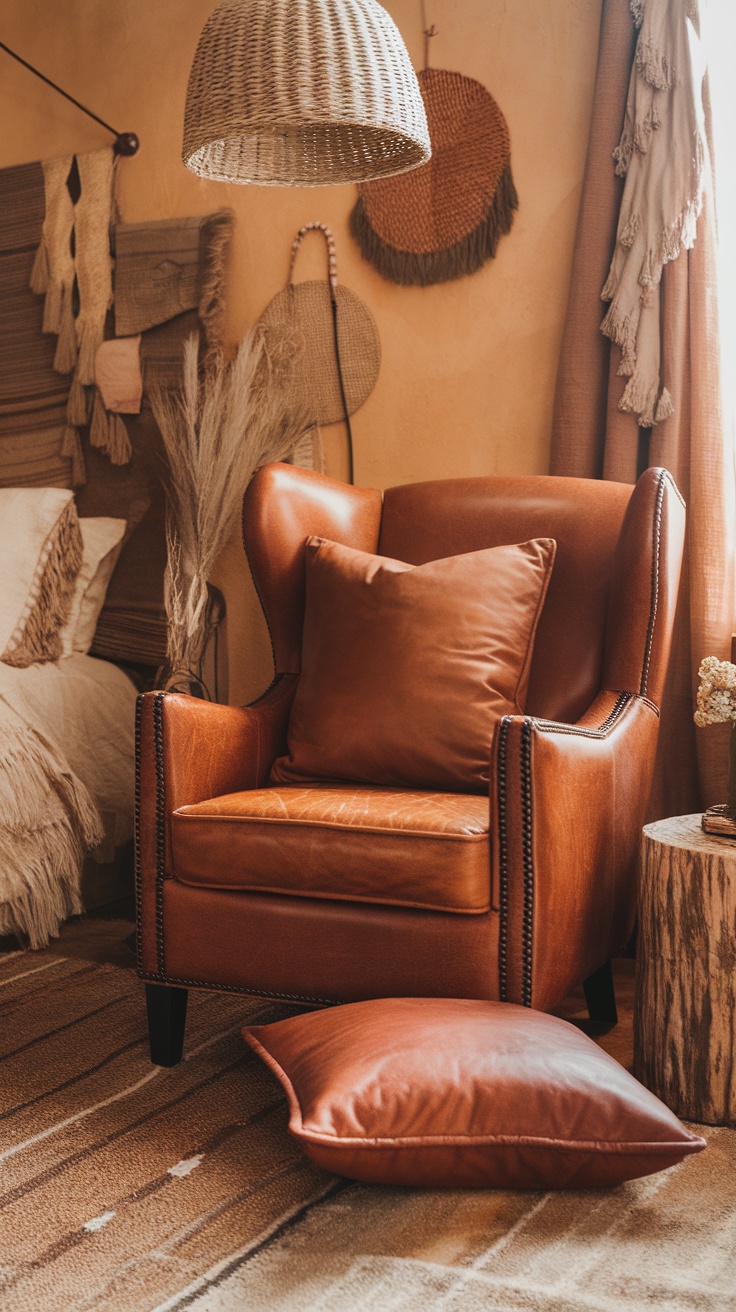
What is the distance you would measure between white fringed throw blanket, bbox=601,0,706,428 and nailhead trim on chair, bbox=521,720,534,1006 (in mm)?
1122

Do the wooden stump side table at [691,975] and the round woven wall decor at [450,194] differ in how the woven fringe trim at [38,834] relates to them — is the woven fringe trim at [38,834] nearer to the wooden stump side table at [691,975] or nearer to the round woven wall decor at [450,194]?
the wooden stump side table at [691,975]

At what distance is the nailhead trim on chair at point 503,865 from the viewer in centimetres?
166

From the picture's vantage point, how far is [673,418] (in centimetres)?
247

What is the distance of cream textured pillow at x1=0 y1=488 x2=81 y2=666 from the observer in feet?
9.23

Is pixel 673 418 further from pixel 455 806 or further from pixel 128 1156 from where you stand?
pixel 128 1156

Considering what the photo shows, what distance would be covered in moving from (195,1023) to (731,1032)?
3.15 feet

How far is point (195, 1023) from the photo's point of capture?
2.10m

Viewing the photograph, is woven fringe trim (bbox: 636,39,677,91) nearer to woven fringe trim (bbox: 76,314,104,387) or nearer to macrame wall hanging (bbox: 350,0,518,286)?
macrame wall hanging (bbox: 350,0,518,286)

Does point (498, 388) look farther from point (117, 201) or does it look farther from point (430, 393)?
point (117, 201)

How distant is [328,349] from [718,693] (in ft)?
5.24

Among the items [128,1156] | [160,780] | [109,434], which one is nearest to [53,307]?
[109,434]

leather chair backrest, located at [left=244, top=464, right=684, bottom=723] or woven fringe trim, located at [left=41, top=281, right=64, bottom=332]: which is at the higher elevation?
woven fringe trim, located at [left=41, top=281, right=64, bottom=332]

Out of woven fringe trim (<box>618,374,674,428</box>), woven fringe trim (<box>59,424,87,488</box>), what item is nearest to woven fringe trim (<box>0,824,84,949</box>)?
woven fringe trim (<box>59,424,87,488</box>)

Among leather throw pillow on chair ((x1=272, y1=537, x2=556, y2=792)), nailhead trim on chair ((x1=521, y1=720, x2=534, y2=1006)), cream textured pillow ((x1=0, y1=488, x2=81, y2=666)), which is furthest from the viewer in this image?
cream textured pillow ((x1=0, y1=488, x2=81, y2=666))
